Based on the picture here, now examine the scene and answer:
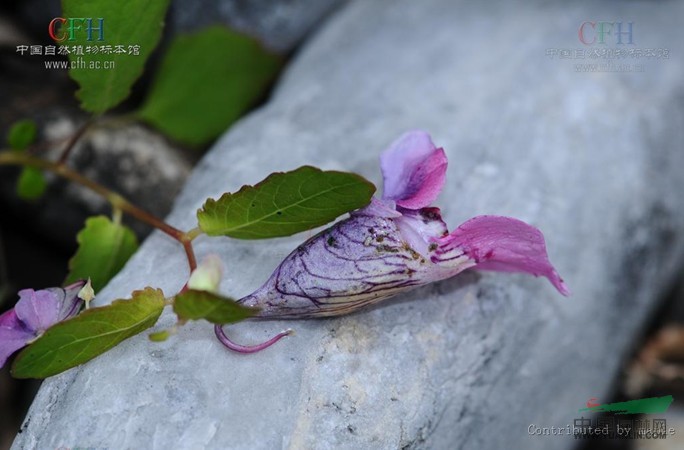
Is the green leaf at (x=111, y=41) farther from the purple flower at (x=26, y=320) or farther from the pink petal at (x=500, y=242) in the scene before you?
the pink petal at (x=500, y=242)

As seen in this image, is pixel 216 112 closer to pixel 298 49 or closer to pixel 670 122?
pixel 298 49

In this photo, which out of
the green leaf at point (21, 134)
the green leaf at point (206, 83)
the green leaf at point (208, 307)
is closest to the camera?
the green leaf at point (208, 307)

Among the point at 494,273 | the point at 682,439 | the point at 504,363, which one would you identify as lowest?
the point at 682,439

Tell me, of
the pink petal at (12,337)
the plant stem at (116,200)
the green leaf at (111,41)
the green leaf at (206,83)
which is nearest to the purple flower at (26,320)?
the pink petal at (12,337)

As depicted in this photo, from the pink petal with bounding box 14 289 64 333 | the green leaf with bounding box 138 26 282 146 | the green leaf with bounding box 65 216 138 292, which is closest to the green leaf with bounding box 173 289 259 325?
the pink petal with bounding box 14 289 64 333

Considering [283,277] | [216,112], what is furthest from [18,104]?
[283,277]

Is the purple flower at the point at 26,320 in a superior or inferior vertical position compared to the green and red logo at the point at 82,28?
inferior
